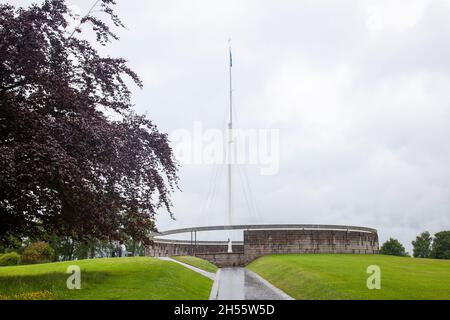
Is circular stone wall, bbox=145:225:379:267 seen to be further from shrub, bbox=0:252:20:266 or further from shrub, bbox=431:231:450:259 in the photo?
shrub, bbox=431:231:450:259

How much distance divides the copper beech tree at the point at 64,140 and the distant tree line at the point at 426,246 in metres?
67.5

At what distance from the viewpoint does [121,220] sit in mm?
21156

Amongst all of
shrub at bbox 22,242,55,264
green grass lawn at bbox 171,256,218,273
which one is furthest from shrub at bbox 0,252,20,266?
green grass lawn at bbox 171,256,218,273

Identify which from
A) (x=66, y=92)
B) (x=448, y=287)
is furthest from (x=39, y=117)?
(x=448, y=287)

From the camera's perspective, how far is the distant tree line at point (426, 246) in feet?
244

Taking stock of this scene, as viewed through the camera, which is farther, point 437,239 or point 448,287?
point 437,239

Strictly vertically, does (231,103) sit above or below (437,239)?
above

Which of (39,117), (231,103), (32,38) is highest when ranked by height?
(231,103)

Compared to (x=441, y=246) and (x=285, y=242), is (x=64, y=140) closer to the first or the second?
(x=285, y=242)

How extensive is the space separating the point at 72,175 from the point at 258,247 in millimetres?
33171

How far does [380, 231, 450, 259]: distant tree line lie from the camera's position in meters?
74.4

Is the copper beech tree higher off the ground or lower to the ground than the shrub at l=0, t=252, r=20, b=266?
higher

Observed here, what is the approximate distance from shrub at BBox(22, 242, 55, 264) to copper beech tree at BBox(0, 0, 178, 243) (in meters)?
35.0

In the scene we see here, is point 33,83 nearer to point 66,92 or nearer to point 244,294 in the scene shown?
point 66,92
